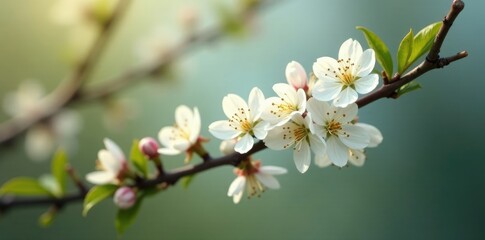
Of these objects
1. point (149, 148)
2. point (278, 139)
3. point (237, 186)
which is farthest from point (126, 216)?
point (278, 139)

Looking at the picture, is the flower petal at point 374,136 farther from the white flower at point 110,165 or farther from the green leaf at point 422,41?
the white flower at point 110,165

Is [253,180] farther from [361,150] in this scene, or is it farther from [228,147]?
[361,150]

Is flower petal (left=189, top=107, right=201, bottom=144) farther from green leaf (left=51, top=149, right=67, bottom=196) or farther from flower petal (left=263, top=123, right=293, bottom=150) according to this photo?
green leaf (left=51, top=149, right=67, bottom=196)

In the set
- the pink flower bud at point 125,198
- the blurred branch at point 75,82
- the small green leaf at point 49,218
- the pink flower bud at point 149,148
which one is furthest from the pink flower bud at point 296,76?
the blurred branch at point 75,82

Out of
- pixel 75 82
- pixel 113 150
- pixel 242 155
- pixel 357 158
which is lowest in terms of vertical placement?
pixel 357 158

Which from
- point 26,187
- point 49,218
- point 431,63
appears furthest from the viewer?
point 26,187

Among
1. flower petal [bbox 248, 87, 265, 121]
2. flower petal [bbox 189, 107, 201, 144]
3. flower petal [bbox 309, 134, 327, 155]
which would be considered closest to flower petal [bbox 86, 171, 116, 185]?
Result: flower petal [bbox 189, 107, 201, 144]

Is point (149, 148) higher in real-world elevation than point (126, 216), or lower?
higher

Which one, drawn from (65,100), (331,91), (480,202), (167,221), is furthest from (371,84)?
(480,202)
